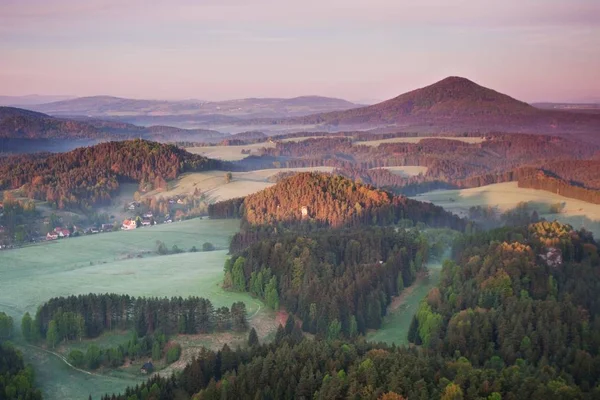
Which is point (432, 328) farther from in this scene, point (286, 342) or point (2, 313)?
point (2, 313)

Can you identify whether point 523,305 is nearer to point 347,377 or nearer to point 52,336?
point 347,377

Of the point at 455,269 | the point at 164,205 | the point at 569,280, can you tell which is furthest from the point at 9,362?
the point at 164,205

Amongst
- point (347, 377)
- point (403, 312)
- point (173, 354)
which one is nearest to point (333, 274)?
point (403, 312)

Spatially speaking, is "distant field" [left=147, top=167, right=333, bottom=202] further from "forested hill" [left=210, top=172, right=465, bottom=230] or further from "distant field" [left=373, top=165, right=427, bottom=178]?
"distant field" [left=373, top=165, right=427, bottom=178]

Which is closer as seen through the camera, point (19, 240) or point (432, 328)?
point (432, 328)

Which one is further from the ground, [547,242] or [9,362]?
[547,242]

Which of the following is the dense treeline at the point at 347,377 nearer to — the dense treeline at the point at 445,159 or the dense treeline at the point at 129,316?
the dense treeline at the point at 129,316
